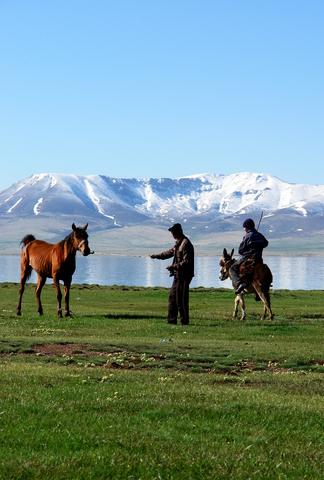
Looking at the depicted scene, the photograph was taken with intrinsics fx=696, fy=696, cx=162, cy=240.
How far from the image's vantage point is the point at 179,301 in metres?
22.2

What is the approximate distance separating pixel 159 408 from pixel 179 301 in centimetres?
1349

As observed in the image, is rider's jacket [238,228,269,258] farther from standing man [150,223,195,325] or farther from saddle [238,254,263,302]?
standing man [150,223,195,325]

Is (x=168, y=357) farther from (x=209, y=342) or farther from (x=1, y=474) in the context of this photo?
(x=1, y=474)

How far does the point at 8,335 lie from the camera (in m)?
17.9

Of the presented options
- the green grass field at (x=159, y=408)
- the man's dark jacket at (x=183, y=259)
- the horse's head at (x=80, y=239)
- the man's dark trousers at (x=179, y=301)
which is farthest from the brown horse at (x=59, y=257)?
the green grass field at (x=159, y=408)

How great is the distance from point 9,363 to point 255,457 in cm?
687

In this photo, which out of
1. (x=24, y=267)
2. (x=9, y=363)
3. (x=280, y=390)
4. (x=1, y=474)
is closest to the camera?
(x=1, y=474)

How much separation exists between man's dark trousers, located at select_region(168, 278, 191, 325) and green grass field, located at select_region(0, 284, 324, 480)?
12.9 ft

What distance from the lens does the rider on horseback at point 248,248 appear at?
2302 cm

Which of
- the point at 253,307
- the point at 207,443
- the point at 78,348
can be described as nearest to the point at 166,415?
the point at 207,443

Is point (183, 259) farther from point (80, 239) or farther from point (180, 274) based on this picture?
point (80, 239)

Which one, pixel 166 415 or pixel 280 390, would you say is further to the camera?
pixel 280 390

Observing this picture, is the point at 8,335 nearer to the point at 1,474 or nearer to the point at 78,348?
the point at 78,348

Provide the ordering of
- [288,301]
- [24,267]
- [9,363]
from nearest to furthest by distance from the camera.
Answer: [9,363] < [24,267] < [288,301]
